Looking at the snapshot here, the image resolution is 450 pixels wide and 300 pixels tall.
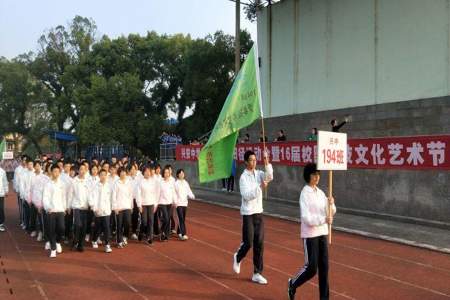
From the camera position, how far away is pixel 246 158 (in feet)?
22.7

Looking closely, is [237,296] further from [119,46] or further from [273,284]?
[119,46]

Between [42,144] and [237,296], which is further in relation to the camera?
[42,144]

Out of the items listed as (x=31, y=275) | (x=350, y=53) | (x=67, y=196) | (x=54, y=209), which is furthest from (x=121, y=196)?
(x=350, y=53)

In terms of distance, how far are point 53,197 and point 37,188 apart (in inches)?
68.2

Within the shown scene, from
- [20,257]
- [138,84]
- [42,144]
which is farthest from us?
[42,144]

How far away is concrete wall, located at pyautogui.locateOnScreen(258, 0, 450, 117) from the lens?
1484 cm

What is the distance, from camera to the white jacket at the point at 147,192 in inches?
408

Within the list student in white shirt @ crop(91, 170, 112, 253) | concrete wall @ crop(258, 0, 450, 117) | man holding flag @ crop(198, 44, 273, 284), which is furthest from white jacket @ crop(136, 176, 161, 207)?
concrete wall @ crop(258, 0, 450, 117)

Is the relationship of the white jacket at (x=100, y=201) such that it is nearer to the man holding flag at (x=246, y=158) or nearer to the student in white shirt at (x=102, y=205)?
the student in white shirt at (x=102, y=205)

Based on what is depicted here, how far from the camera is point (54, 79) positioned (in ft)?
136

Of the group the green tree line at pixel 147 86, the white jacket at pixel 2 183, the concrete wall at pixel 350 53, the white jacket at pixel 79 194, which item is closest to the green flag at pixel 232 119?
the white jacket at pixel 79 194

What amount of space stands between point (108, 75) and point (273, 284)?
93.6ft

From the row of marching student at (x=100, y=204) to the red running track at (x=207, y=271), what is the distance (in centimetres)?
39

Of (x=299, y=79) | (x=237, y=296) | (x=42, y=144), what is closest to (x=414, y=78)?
(x=299, y=79)
